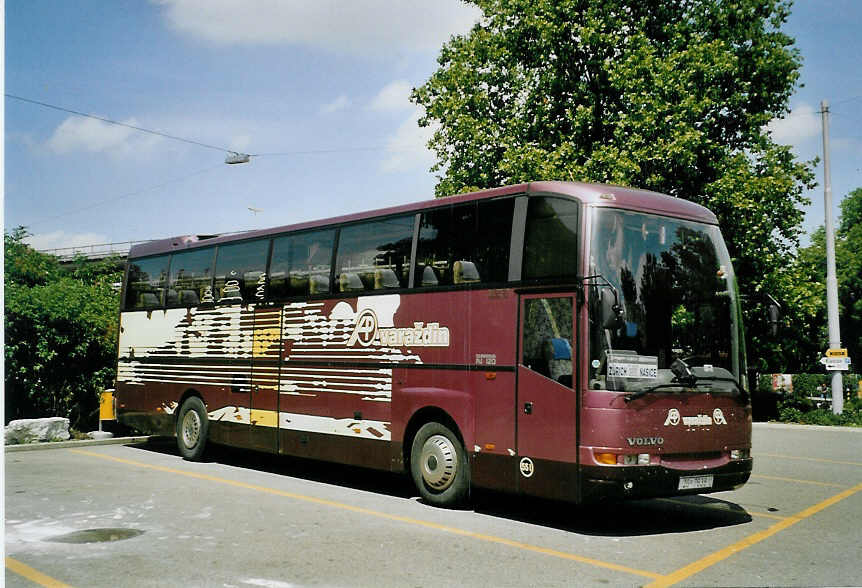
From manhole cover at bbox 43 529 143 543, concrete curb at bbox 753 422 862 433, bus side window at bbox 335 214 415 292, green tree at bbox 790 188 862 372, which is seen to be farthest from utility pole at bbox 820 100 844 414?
green tree at bbox 790 188 862 372

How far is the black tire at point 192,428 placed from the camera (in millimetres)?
15023

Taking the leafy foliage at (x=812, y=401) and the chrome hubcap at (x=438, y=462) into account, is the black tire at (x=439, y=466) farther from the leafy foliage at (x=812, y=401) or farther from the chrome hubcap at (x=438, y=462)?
the leafy foliage at (x=812, y=401)

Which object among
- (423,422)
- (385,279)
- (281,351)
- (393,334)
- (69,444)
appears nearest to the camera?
(423,422)

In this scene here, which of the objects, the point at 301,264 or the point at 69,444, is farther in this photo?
the point at 69,444

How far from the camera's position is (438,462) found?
10.6m

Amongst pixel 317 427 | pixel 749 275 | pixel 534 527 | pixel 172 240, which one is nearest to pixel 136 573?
pixel 534 527

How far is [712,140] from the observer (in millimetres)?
27297

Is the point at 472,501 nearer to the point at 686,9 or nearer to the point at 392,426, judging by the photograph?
the point at 392,426

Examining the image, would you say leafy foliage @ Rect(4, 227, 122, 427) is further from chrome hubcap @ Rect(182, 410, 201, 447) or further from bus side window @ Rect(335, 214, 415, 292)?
bus side window @ Rect(335, 214, 415, 292)

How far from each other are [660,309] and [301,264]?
5.98 metres

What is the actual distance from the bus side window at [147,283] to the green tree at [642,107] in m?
12.3

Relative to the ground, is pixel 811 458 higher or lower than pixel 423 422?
lower

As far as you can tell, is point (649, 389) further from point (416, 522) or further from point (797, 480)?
point (797, 480)

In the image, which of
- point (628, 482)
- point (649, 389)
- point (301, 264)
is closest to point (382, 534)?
point (628, 482)
